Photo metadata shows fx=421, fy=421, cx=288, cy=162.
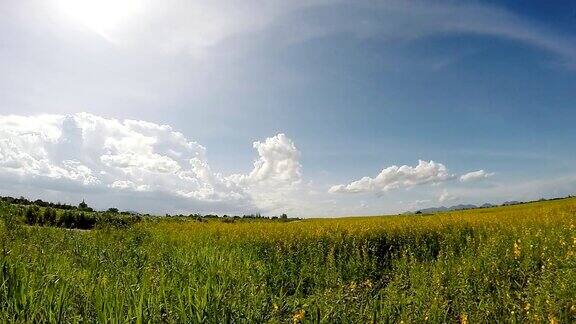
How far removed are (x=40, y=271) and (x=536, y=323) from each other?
22.7 ft

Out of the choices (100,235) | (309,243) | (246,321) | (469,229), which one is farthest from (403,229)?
(246,321)

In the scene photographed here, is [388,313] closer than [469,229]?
Yes

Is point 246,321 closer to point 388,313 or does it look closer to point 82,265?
point 388,313

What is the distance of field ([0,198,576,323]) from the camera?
4684 mm

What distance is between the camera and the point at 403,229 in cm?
1739

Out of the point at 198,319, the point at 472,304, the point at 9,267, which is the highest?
the point at 9,267

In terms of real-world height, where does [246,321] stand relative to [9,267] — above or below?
below

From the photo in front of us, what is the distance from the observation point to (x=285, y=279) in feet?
36.5

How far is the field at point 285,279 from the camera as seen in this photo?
4.68 m

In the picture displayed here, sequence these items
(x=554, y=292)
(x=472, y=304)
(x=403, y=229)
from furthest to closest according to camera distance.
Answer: (x=403, y=229) < (x=472, y=304) < (x=554, y=292)

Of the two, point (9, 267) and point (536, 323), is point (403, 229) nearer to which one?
point (536, 323)

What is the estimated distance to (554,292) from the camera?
266 inches

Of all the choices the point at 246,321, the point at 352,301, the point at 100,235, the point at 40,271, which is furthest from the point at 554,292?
the point at 100,235

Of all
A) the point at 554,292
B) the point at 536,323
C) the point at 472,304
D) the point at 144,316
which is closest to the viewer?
the point at 144,316
